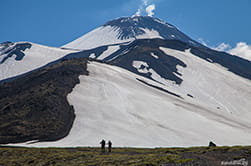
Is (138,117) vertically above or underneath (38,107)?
underneath

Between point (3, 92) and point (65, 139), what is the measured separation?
169 ft

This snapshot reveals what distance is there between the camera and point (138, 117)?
267 ft

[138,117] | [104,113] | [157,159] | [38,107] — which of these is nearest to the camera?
[157,159]

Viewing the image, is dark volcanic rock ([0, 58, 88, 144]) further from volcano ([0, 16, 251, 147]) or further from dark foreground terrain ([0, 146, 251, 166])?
dark foreground terrain ([0, 146, 251, 166])

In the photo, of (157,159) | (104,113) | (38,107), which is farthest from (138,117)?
(157,159)

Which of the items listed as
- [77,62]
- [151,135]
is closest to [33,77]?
[77,62]

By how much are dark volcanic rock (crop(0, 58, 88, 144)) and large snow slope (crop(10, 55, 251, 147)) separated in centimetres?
298

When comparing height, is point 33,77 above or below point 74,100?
above

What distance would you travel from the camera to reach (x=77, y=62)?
135 meters

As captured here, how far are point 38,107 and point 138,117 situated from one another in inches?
1011

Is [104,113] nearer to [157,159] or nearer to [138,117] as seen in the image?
[138,117]

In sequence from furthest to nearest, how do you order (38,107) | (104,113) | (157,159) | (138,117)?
(38,107)
(138,117)
(104,113)
(157,159)

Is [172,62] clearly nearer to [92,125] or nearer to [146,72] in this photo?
[146,72]

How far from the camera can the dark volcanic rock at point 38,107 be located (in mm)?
68062
